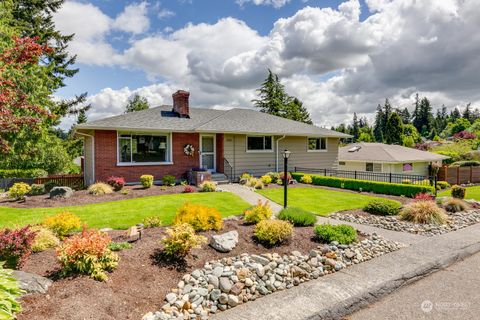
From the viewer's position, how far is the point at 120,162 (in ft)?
48.2

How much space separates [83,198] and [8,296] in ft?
30.0

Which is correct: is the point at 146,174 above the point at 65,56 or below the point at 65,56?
below

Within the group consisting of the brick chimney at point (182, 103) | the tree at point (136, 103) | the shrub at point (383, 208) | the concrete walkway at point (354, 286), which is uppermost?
the tree at point (136, 103)

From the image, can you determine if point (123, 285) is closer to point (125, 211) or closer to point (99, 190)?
point (125, 211)

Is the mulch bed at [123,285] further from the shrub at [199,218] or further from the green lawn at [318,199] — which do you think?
the green lawn at [318,199]

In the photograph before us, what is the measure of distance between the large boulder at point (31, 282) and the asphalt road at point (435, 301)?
411 cm

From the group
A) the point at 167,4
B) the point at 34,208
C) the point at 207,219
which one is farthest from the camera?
the point at 167,4

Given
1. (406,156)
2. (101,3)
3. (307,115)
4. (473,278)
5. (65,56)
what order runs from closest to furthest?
(473,278) → (101,3) → (406,156) → (65,56) → (307,115)

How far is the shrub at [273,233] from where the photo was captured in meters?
5.86

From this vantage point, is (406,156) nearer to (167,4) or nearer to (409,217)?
(409,217)

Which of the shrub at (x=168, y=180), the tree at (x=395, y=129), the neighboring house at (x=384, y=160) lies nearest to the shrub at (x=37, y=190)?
the shrub at (x=168, y=180)

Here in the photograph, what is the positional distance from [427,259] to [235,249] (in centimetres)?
387

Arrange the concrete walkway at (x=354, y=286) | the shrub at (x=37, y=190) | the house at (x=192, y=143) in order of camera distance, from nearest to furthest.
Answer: the concrete walkway at (x=354, y=286), the shrub at (x=37, y=190), the house at (x=192, y=143)

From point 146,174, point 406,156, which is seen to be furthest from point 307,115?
point 146,174
